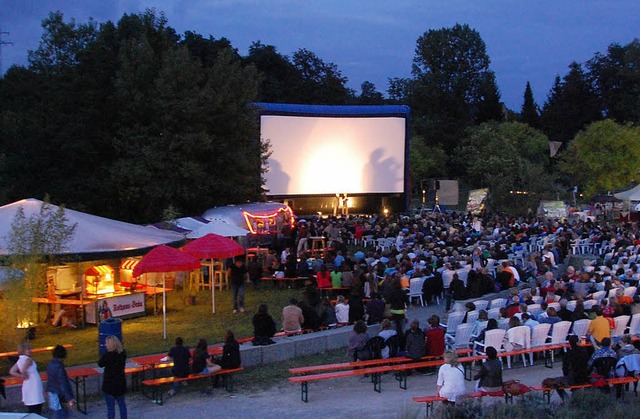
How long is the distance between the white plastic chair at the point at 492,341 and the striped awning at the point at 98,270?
26.0 ft

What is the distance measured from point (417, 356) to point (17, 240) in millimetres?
6407

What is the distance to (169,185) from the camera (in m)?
22.7

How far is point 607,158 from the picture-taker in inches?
1603

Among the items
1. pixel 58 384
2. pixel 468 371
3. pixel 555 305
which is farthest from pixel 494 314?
pixel 58 384

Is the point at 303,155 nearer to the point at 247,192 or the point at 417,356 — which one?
the point at 247,192

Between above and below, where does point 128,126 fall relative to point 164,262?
above

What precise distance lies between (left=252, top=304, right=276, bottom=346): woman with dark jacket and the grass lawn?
1.78 metres

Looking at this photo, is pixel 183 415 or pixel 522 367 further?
pixel 522 367

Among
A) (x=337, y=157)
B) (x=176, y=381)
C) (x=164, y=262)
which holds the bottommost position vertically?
(x=176, y=381)

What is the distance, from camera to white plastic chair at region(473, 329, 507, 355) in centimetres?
1048

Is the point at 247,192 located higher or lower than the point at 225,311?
higher

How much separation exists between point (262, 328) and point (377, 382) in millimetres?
2037

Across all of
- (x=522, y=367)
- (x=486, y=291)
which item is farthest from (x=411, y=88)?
(x=522, y=367)

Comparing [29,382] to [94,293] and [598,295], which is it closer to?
[94,293]
